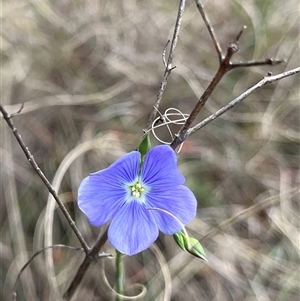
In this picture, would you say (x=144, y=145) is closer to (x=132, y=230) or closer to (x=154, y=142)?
(x=132, y=230)

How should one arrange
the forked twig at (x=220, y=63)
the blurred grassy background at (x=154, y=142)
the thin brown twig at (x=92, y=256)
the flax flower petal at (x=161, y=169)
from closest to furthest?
1. the forked twig at (x=220, y=63)
2. the flax flower petal at (x=161, y=169)
3. the thin brown twig at (x=92, y=256)
4. the blurred grassy background at (x=154, y=142)

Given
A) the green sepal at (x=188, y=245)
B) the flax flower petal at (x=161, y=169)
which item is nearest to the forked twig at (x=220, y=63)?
the flax flower petal at (x=161, y=169)

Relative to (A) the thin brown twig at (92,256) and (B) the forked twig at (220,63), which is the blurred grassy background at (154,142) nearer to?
(A) the thin brown twig at (92,256)

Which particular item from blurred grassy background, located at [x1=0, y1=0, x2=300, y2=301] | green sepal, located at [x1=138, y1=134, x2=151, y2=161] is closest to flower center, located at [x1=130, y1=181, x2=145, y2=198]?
green sepal, located at [x1=138, y1=134, x2=151, y2=161]

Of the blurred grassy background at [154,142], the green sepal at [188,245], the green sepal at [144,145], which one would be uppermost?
the blurred grassy background at [154,142]

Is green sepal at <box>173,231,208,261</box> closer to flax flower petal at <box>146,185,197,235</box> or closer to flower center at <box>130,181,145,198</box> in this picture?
flax flower petal at <box>146,185,197,235</box>

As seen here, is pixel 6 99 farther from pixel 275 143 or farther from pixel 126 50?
pixel 275 143
